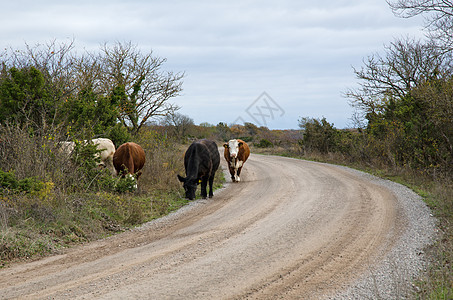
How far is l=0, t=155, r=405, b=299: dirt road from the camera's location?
5.44m

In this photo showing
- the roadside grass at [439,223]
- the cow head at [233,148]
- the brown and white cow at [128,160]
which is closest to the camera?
the roadside grass at [439,223]

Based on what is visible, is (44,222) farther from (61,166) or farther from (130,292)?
(130,292)

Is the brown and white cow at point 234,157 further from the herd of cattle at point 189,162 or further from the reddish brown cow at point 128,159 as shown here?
the reddish brown cow at point 128,159

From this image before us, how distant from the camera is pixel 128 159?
13711mm

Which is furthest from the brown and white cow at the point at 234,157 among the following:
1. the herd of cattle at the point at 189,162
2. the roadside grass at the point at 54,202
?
the roadside grass at the point at 54,202

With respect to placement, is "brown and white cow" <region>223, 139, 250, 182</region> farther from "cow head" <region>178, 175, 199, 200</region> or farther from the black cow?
"cow head" <region>178, 175, 199, 200</region>

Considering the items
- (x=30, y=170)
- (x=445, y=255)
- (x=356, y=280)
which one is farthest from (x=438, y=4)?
(x=30, y=170)

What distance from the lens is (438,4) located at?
17250 millimetres

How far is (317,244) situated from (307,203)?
4196 millimetres

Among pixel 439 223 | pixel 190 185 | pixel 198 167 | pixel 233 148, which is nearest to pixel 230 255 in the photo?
pixel 439 223

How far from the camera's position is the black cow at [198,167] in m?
13.1

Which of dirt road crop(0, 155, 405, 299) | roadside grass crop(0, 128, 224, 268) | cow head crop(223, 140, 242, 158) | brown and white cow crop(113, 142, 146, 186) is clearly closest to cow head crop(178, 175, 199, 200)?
roadside grass crop(0, 128, 224, 268)

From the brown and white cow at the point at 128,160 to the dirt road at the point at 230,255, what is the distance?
119 inches

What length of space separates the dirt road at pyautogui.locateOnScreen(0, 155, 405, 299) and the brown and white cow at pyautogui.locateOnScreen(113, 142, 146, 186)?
9.91 ft
